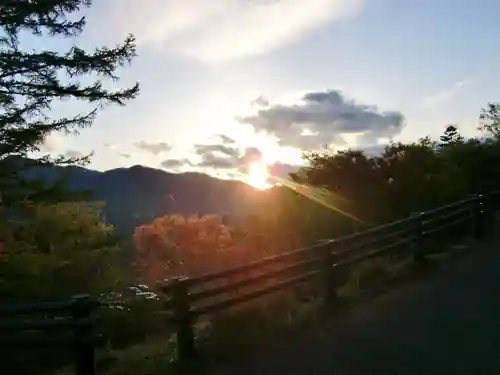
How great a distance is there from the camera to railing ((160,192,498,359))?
948 cm

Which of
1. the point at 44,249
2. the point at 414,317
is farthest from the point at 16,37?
the point at 414,317

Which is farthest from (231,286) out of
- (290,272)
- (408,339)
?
(408,339)

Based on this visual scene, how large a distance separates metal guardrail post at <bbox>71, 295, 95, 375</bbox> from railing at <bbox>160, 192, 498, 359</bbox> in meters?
1.41

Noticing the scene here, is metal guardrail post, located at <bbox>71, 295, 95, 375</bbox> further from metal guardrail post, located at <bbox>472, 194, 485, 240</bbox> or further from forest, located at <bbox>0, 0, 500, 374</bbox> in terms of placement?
metal guardrail post, located at <bbox>472, 194, 485, 240</bbox>

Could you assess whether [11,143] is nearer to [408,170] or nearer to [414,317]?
[414,317]

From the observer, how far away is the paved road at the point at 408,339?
8867 millimetres

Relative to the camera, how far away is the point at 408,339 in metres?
10.0

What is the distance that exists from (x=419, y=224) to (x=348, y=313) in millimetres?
5506

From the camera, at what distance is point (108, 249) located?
25375mm

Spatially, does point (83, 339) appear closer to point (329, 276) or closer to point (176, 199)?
point (329, 276)

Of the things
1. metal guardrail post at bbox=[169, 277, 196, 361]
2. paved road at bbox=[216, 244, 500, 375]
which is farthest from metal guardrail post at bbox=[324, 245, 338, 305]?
metal guardrail post at bbox=[169, 277, 196, 361]

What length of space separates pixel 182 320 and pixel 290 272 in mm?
2936

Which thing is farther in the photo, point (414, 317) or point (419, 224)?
point (419, 224)

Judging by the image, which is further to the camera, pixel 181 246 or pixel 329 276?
pixel 181 246
